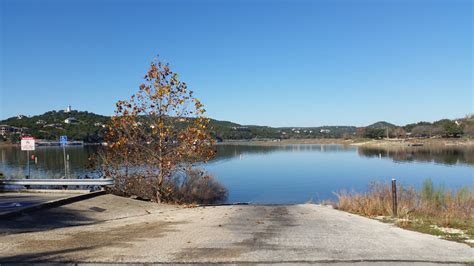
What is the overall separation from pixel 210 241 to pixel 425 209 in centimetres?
907

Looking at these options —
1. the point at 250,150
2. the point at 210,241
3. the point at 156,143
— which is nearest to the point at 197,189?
the point at 156,143

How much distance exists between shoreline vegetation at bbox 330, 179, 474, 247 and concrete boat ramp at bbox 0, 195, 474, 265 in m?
0.66

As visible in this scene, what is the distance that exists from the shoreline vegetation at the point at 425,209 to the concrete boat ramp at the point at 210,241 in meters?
0.66

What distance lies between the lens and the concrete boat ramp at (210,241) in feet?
22.4

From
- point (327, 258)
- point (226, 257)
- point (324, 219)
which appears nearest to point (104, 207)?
point (324, 219)

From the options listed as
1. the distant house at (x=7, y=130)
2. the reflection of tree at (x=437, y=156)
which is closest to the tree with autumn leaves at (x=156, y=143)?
the reflection of tree at (x=437, y=156)

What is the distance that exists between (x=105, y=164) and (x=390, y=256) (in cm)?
1430

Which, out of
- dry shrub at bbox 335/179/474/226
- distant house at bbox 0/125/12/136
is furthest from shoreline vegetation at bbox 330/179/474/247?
distant house at bbox 0/125/12/136

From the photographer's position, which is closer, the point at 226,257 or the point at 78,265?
the point at 78,265

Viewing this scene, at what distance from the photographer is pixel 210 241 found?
324 inches

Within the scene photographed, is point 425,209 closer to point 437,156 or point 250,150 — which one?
point 437,156

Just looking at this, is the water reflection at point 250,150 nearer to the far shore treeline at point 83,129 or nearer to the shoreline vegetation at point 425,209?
the far shore treeline at point 83,129

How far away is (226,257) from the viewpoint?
22.5 ft

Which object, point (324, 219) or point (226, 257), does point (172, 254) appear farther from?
point (324, 219)
